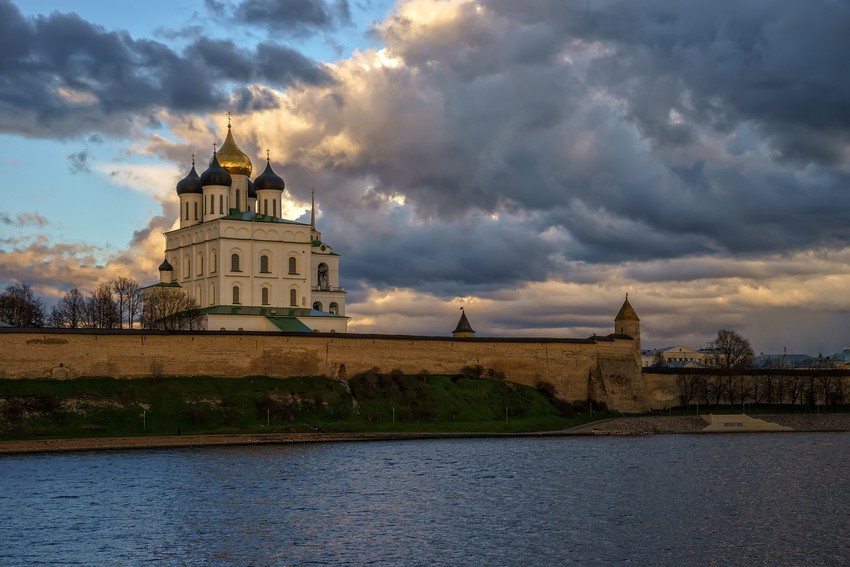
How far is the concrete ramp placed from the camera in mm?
51375

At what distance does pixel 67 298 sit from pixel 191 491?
122ft

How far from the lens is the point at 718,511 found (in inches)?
1019

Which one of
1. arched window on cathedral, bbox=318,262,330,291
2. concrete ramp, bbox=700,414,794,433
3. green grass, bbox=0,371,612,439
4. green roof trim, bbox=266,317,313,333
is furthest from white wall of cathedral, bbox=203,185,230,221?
concrete ramp, bbox=700,414,794,433

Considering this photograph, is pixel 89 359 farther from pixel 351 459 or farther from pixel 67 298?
pixel 67 298

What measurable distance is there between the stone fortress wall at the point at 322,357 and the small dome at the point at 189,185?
15480 millimetres

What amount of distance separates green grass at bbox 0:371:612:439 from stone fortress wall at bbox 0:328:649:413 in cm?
69

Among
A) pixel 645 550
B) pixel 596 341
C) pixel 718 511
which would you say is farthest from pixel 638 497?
pixel 596 341

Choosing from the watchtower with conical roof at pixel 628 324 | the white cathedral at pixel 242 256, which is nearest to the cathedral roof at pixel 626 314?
the watchtower with conical roof at pixel 628 324

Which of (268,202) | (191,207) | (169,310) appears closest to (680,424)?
(268,202)

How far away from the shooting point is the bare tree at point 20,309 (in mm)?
62566

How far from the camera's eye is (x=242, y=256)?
58469mm

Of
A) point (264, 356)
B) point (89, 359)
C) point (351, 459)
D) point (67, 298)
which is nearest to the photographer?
point (351, 459)

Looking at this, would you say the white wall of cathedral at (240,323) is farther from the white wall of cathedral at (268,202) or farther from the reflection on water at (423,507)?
the reflection on water at (423,507)

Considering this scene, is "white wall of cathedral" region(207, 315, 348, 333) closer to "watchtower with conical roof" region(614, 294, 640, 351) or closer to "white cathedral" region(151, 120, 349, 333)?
"white cathedral" region(151, 120, 349, 333)
